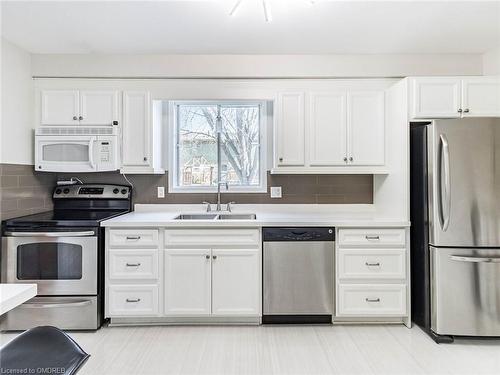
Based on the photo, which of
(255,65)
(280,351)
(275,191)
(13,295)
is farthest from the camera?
(275,191)

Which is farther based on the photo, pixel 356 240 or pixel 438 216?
pixel 356 240

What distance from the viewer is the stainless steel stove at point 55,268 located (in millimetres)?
2605

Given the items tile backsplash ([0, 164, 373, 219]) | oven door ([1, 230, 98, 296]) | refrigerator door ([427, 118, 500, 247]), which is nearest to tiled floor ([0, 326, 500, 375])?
oven door ([1, 230, 98, 296])

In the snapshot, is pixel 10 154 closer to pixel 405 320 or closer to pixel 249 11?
pixel 249 11

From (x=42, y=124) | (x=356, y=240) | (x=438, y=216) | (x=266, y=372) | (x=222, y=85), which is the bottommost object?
(x=266, y=372)

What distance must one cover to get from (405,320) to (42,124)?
3556 mm

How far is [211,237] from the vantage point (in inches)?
107

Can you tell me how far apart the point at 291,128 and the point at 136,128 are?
55.5 inches

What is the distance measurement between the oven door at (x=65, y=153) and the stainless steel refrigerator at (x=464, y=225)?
9.23ft

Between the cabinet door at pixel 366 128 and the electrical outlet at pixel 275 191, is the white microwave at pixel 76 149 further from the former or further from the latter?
the cabinet door at pixel 366 128

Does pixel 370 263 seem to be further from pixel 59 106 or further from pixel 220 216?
pixel 59 106

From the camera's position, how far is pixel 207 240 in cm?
272

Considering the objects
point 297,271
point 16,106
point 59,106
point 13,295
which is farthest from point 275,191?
point 13,295

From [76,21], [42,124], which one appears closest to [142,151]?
[42,124]
